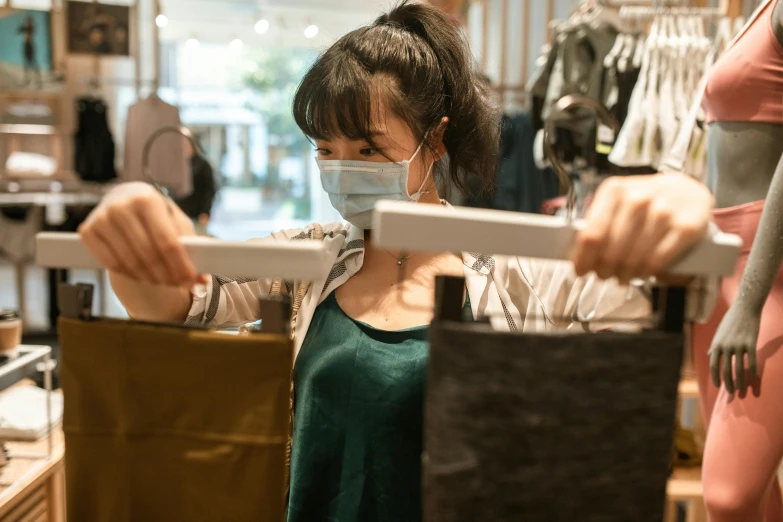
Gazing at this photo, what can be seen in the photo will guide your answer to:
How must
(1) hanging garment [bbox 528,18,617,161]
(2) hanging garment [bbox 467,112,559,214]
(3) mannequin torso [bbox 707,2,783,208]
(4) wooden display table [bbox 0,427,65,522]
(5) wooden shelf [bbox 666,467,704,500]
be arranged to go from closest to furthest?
1. (3) mannequin torso [bbox 707,2,783,208]
2. (4) wooden display table [bbox 0,427,65,522]
3. (5) wooden shelf [bbox 666,467,704,500]
4. (1) hanging garment [bbox 528,18,617,161]
5. (2) hanging garment [bbox 467,112,559,214]

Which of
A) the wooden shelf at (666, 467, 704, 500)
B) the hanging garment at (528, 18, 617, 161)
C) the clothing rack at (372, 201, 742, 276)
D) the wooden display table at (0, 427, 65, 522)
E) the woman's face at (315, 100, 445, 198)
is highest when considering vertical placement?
the hanging garment at (528, 18, 617, 161)

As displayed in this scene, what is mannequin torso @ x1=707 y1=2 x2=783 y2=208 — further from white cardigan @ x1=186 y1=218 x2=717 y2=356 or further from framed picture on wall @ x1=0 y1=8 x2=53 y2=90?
framed picture on wall @ x1=0 y1=8 x2=53 y2=90

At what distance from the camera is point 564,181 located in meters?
0.80

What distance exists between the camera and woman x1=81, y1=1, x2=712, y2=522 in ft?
2.86

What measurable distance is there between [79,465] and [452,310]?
417 mm

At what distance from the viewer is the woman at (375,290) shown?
2.86 ft

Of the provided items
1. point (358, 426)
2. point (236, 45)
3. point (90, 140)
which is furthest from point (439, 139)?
point (236, 45)

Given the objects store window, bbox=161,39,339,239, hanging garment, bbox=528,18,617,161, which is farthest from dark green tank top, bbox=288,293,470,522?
store window, bbox=161,39,339,239

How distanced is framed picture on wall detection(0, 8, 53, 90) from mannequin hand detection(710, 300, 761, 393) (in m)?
4.48

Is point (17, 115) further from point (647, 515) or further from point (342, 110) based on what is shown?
point (647, 515)

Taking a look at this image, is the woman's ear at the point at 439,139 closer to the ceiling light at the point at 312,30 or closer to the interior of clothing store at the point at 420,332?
the interior of clothing store at the point at 420,332

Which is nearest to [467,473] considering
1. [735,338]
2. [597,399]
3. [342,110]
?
[597,399]

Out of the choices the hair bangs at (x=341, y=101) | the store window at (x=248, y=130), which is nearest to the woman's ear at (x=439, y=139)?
the hair bangs at (x=341, y=101)

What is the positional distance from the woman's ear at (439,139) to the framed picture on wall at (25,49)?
412cm
